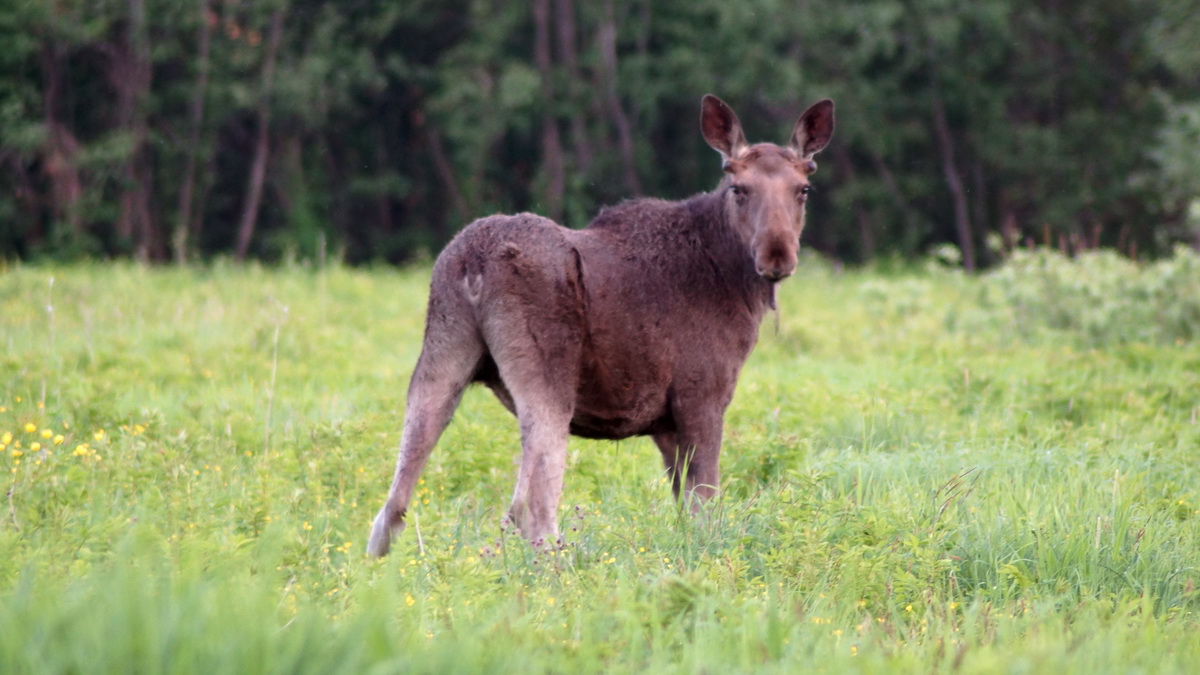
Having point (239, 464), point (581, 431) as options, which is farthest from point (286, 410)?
point (581, 431)

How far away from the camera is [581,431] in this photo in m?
5.61

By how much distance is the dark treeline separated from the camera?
2728 centimetres

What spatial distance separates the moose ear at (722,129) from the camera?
19.3 ft

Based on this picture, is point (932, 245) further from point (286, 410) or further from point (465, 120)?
point (286, 410)

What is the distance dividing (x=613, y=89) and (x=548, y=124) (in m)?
1.82

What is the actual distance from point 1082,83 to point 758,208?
2883cm

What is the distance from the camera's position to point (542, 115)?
3002 cm

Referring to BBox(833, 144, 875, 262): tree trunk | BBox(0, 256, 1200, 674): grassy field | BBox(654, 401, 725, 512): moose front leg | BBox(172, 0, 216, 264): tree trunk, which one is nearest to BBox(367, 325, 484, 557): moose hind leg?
BBox(0, 256, 1200, 674): grassy field

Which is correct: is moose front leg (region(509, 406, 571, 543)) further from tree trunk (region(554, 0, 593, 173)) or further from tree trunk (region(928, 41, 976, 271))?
tree trunk (region(928, 41, 976, 271))

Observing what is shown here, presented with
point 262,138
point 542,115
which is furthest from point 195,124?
point 542,115

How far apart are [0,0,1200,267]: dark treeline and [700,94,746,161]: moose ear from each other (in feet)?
72.4

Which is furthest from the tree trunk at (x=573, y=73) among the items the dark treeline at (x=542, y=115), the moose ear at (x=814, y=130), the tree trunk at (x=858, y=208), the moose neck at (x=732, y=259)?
the moose neck at (x=732, y=259)

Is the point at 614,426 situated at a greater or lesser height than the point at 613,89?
lesser

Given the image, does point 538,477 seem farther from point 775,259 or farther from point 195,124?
point 195,124
